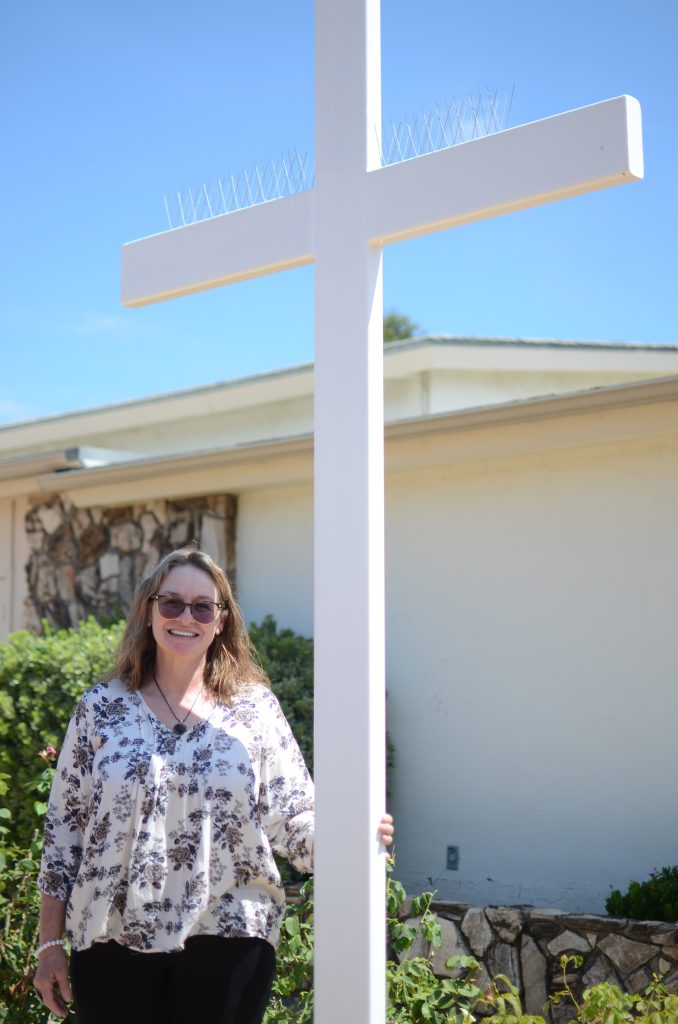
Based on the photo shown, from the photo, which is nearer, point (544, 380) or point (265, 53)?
point (265, 53)

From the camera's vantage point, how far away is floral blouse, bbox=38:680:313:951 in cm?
273

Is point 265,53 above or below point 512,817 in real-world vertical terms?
above

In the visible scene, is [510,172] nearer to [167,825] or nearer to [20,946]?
[167,825]

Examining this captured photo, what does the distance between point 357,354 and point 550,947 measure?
3158mm

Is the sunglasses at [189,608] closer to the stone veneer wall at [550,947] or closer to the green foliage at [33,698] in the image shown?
the stone veneer wall at [550,947]

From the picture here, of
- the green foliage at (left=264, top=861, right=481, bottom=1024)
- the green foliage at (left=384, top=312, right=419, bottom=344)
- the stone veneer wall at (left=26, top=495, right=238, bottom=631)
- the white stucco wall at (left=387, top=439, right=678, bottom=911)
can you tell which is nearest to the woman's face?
the green foliage at (left=264, top=861, right=481, bottom=1024)

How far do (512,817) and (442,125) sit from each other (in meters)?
4.21

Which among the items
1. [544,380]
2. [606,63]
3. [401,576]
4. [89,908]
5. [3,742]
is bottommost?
[89,908]

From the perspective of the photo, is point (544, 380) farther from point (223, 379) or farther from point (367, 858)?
point (367, 858)

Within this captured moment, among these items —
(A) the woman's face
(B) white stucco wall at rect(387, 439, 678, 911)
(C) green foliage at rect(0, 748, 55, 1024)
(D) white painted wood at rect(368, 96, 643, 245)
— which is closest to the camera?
(D) white painted wood at rect(368, 96, 643, 245)

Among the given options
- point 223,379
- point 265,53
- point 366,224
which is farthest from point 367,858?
point 223,379

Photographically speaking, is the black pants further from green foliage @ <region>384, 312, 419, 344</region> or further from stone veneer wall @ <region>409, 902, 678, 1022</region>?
green foliage @ <region>384, 312, 419, 344</region>

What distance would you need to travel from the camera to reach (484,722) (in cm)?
628

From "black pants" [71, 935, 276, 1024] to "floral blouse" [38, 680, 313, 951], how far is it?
40mm
